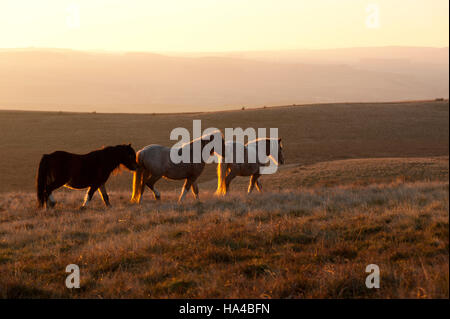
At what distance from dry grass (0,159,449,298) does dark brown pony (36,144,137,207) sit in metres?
1.66

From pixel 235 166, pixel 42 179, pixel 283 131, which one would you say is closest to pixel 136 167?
pixel 42 179

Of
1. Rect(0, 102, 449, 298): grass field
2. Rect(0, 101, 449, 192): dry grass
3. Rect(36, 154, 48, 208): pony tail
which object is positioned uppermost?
Rect(0, 101, 449, 192): dry grass

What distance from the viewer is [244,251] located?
7344mm

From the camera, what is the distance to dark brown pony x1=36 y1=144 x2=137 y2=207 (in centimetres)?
1283

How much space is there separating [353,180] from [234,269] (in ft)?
53.7

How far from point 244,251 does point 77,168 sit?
7345mm

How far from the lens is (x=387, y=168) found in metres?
23.4

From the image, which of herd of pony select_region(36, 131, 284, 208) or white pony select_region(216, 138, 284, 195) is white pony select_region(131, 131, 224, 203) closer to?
herd of pony select_region(36, 131, 284, 208)

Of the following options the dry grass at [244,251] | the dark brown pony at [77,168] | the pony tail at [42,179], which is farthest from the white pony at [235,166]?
the pony tail at [42,179]

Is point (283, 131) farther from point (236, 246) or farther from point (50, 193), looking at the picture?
point (236, 246)

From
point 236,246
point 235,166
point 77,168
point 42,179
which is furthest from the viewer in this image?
point 235,166

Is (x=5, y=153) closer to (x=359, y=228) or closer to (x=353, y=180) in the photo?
(x=353, y=180)

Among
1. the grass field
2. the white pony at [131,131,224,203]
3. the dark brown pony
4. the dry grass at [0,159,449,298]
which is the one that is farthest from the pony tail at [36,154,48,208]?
the white pony at [131,131,224,203]

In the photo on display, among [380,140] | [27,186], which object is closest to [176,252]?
[27,186]
